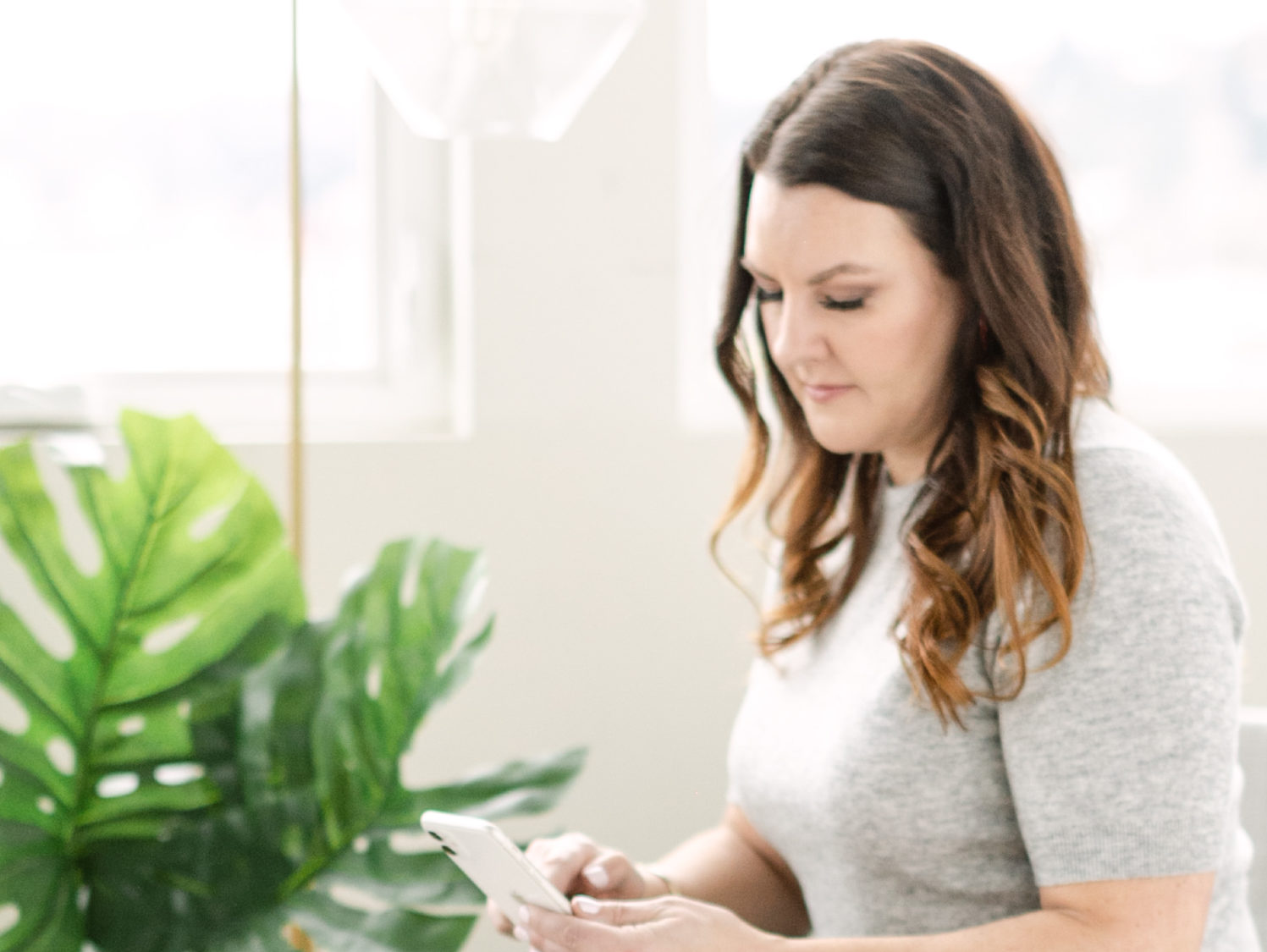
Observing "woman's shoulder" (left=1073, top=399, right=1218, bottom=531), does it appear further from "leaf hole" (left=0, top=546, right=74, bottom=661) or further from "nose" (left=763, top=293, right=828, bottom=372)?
"leaf hole" (left=0, top=546, right=74, bottom=661)

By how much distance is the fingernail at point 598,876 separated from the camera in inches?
45.3

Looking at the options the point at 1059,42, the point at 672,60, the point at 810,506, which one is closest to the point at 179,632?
the point at 810,506

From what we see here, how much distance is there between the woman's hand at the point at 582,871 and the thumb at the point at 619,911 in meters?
0.12

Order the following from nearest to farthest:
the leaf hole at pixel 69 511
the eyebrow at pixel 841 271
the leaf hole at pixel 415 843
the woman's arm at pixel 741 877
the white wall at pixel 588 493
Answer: the eyebrow at pixel 841 271
the woman's arm at pixel 741 877
the leaf hole at pixel 415 843
the leaf hole at pixel 69 511
the white wall at pixel 588 493

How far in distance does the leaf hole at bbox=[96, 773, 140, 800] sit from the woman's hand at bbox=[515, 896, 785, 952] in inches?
15.5

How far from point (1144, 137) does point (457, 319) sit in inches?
42.1

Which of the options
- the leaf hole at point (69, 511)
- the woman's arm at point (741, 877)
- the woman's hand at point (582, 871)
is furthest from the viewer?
the leaf hole at point (69, 511)

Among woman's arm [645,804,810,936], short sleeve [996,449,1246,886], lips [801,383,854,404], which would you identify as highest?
lips [801,383,854,404]

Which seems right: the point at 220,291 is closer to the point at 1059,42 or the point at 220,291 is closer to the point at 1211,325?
the point at 1059,42

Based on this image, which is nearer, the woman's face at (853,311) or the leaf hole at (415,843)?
the woman's face at (853,311)

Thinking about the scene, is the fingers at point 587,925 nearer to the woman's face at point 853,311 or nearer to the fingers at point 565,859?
the fingers at point 565,859

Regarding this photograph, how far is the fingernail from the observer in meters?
1.15

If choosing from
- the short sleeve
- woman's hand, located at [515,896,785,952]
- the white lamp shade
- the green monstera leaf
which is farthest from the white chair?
the white lamp shade

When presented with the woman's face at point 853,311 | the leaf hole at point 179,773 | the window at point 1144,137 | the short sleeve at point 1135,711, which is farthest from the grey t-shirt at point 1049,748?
the window at point 1144,137
